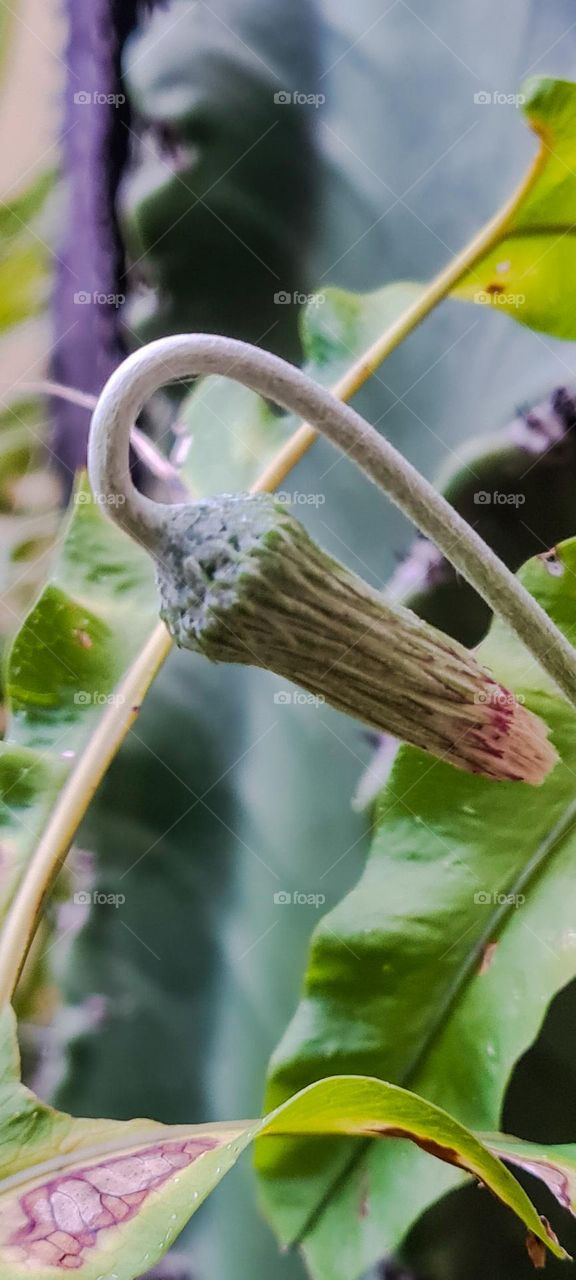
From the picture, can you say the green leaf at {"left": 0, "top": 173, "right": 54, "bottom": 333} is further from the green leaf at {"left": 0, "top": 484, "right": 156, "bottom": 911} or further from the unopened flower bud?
the unopened flower bud

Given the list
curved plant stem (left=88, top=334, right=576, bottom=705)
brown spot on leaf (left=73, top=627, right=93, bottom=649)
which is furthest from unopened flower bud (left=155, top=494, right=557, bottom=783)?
brown spot on leaf (left=73, top=627, right=93, bottom=649)

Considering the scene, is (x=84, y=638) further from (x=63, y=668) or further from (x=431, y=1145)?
(x=431, y=1145)

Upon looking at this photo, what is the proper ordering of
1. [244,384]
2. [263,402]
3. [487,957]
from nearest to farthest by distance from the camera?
[244,384]
[487,957]
[263,402]

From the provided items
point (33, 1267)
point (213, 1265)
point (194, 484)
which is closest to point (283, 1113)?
point (33, 1267)

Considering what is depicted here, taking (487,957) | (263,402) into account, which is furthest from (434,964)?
(263,402)

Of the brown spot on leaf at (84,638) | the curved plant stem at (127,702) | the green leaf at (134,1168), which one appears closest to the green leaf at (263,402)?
the curved plant stem at (127,702)

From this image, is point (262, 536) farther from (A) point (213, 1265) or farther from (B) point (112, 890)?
(A) point (213, 1265)

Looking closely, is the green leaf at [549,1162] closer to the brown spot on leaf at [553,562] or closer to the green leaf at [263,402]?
the brown spot on leaf at [553,562]

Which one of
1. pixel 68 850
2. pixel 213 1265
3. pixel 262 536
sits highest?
pixel 262 536
